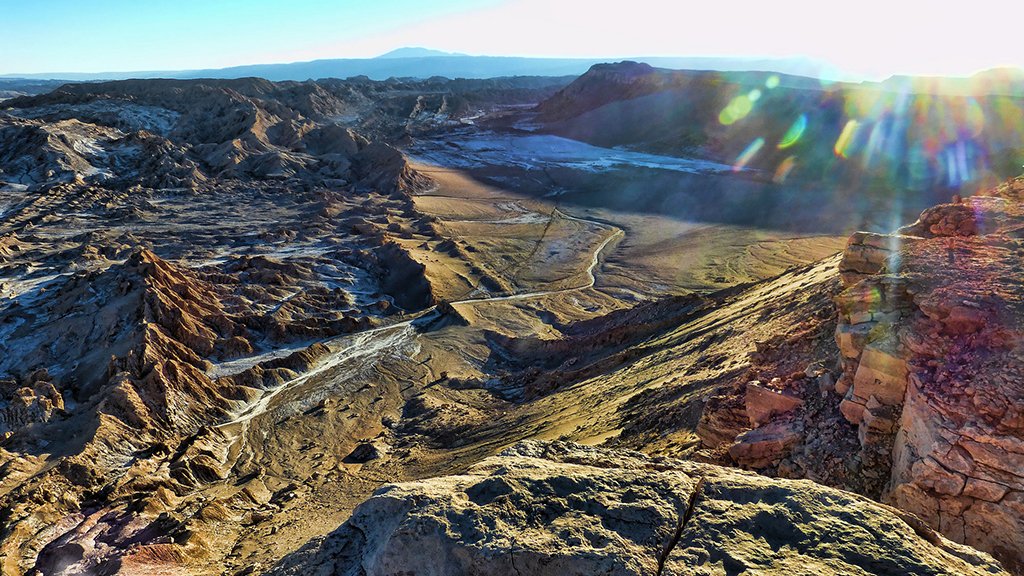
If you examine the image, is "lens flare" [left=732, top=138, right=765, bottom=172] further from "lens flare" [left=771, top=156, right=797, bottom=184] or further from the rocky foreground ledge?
the rocky foreground ledge

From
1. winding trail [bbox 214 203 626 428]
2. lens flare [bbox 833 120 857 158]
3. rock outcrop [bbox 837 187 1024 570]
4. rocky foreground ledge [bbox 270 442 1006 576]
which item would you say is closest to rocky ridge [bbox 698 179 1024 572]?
rock outcrop [bbox 837 187 1024 570]

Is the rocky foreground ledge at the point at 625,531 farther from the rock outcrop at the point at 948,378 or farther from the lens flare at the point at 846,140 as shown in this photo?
the lens flare at the point at 846,140

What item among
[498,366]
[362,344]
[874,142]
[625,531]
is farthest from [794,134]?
[625,531]

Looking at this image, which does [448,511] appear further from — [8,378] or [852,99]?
[852,99]

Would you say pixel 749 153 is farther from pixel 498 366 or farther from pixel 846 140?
pixel 498 366

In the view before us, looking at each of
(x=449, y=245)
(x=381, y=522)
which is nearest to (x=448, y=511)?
(x=381, y=522)

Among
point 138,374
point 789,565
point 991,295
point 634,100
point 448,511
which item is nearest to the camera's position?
point 789,565
